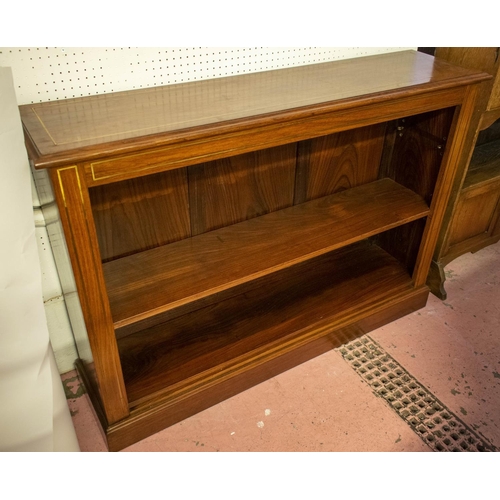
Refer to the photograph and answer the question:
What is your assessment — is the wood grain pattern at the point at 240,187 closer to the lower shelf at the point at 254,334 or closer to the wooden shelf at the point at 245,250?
the wooden shelf at the point at 245,250

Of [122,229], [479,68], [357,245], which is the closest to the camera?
[122,229]

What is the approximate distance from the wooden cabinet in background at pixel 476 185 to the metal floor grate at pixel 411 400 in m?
0.60

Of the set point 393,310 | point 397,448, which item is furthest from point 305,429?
point 393,310

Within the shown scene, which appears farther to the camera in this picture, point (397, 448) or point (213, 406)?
point (213, 406)

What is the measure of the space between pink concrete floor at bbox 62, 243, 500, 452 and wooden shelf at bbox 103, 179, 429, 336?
18.5 inches

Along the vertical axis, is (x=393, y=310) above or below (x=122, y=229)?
below

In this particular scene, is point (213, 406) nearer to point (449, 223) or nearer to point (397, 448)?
point (397, 448)

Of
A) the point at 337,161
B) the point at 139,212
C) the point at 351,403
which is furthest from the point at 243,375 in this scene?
the point at 337,161

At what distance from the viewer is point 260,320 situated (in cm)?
222

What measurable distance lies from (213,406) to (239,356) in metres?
0.23

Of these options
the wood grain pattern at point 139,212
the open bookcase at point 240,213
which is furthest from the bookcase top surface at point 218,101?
the wood grain pattern at point 139,212

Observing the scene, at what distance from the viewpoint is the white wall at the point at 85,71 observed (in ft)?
4.90

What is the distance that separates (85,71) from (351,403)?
5.22 feet

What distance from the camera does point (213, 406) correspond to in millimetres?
2027
